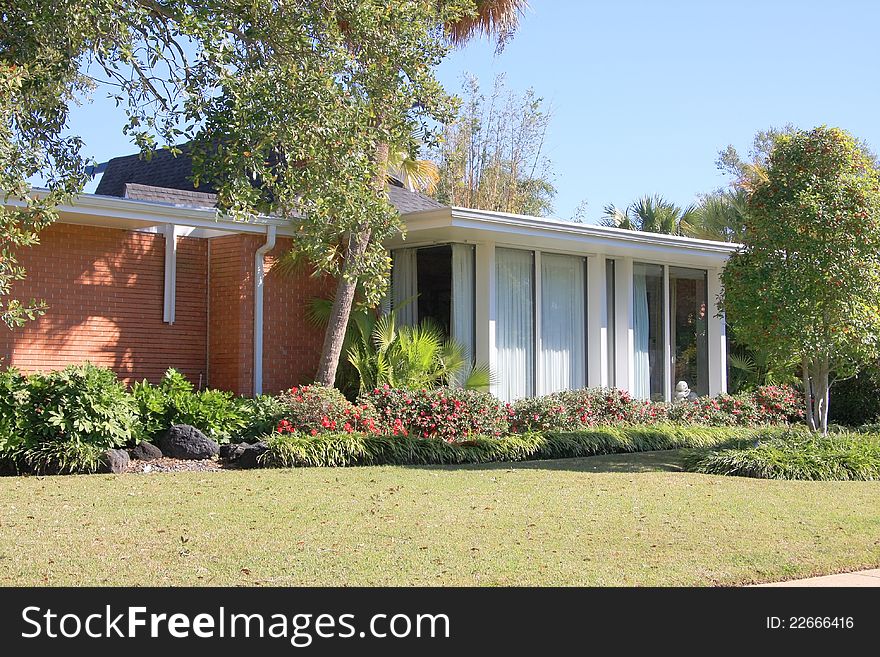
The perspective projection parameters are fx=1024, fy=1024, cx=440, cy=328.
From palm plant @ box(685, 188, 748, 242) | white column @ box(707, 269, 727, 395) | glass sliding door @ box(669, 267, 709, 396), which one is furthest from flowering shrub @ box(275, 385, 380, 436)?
palm plant @ box(685, 188, 748, 242)

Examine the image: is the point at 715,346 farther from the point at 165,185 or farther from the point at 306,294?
the point at 165,185

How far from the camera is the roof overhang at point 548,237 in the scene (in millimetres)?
14633

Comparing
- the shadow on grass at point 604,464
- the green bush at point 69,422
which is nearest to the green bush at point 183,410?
the green bush at point 69,422

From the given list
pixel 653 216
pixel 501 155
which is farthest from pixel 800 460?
pixel 501 155

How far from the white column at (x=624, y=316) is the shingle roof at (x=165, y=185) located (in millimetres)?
3471

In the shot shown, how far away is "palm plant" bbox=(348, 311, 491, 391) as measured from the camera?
590 inches

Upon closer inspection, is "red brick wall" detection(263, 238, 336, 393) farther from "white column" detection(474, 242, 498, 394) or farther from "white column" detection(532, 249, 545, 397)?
"white column" detection(532, 249, 545, 397)

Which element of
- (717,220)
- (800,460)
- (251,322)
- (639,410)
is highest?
(717,220)

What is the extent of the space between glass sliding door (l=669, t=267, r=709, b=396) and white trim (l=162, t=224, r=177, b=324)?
9.28 metres

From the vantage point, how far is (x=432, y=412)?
13844mm

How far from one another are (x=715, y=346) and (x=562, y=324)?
3.98 metres

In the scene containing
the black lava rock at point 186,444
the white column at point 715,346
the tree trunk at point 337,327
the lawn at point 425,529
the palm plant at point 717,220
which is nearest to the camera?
the lawn at point 425,529

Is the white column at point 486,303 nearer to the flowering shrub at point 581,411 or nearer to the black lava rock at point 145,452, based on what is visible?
the flowering shrub at point 581,411
